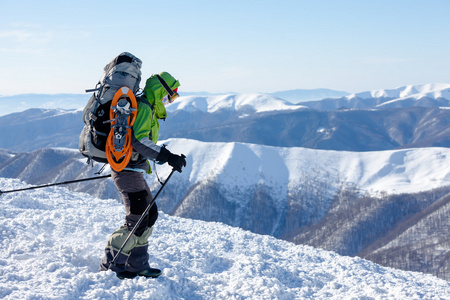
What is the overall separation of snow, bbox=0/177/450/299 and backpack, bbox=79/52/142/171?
2403mm

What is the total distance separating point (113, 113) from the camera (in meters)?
7.05

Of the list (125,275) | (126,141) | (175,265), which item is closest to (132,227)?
(125,275)

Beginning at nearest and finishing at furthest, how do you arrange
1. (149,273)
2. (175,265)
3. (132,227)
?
(132,227), (149,273), (175,265)

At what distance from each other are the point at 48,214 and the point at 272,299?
7860 mm

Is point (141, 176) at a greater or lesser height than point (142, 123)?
lesser

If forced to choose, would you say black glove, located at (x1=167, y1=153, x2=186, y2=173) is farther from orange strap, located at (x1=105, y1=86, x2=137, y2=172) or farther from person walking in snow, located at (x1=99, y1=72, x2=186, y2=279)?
orange strap, located at (x1=105, y1=86, x2=137, y2=172)

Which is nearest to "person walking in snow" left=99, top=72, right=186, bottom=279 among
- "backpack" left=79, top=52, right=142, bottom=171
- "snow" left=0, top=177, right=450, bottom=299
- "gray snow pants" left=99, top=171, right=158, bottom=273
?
"gray snow pants" left=99, top=171, right=158, bottom=273

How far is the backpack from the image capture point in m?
6.92

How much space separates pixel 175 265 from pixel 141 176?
9.87 feet

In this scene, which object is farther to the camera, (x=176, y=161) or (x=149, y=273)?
(x=149, y=273)

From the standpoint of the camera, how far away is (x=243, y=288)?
867cm

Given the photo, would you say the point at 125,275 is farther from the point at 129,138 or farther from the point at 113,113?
the point at 113,113

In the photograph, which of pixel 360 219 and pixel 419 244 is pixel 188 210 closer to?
pixel 360 219

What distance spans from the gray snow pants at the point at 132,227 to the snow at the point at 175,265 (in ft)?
1.39
